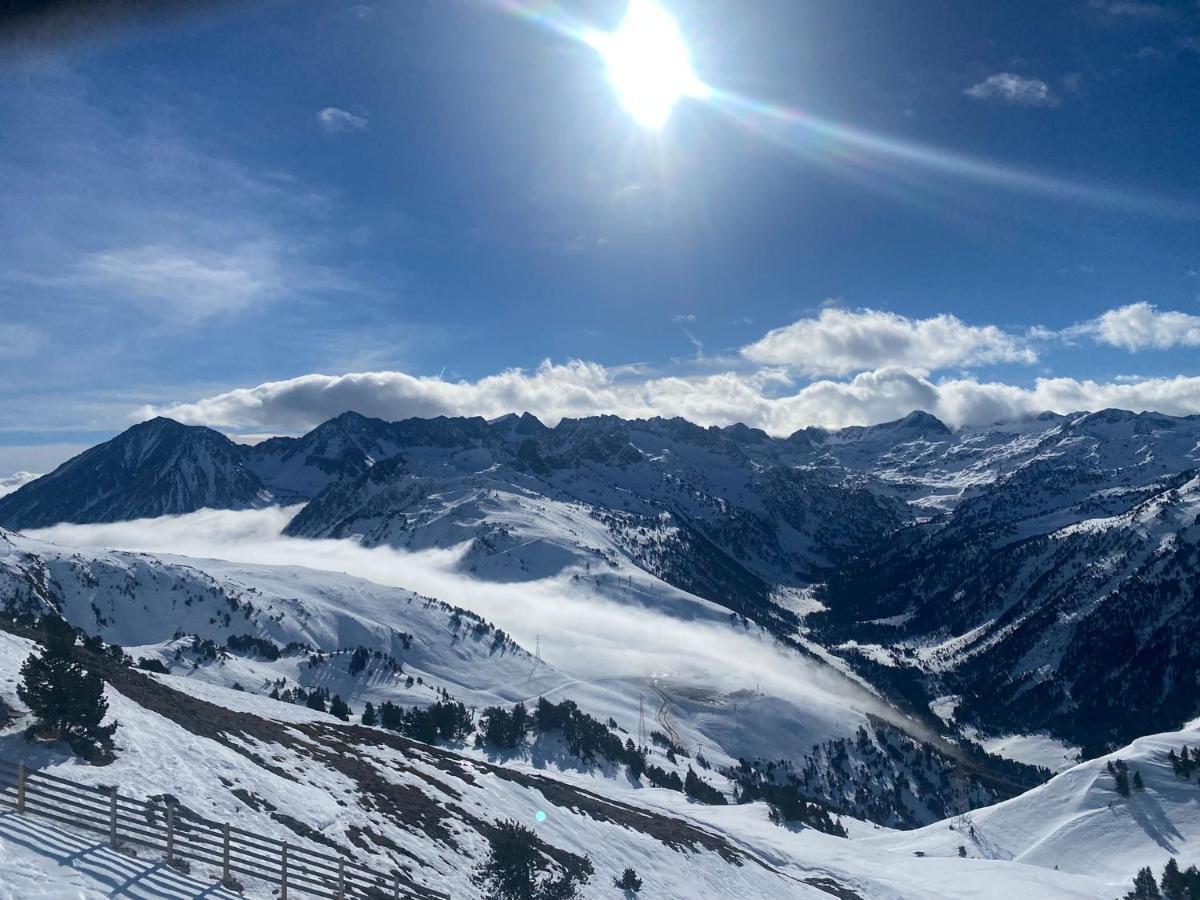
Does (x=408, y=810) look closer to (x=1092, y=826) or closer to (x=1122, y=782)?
(x=1092, y=826)

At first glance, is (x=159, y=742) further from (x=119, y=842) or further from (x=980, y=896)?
(x=980, y=896)

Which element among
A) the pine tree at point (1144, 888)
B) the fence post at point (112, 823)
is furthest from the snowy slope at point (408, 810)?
the pine tree at point (1144, 888)

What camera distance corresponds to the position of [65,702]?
96.5 ft

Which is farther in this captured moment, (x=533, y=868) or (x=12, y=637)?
(x=12, y=637)

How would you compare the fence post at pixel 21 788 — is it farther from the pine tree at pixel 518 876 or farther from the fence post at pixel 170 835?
the pine tree at pixel 518 876

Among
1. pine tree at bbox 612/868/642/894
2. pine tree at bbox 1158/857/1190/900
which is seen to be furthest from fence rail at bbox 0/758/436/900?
pine tree at bbox 1158/857/1190/900

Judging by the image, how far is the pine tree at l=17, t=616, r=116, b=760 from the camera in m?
29.2

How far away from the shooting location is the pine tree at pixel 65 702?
29234 mm

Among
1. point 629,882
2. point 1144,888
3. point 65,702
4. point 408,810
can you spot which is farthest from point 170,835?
point 1144,888

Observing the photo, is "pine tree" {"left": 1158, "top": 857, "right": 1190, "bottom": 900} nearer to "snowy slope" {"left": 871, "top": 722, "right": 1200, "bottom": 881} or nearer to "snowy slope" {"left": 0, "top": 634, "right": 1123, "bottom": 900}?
"snowy slope" {"left": 0, "top": 634, "right": 1123, "bottom": 900}

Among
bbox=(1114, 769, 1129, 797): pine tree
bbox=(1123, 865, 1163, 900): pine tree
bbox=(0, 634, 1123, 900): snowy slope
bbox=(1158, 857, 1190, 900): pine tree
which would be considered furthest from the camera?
bbox=(1114, 769, 1129, 797): pine tree

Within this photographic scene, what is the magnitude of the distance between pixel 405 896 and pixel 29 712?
16958mm

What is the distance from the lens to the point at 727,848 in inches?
2522

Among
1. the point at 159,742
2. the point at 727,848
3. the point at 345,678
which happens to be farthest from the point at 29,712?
the point at 345,678
